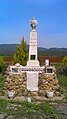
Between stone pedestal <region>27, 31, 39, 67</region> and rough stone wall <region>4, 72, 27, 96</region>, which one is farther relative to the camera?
stone pedestal <region>27, 31, 39, 67</region>

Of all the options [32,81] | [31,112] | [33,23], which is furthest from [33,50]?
[31,112]

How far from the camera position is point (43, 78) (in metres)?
12.6

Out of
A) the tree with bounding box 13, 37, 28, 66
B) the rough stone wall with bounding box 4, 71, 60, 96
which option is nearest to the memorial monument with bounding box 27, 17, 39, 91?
the rough stone wall with bounding box 4, 71, 60, 96

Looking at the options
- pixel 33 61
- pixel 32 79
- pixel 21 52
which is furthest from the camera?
pixel 21 52

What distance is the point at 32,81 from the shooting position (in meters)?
12.7

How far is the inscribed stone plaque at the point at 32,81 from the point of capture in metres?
12.6

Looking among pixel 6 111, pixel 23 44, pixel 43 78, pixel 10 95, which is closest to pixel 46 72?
pixel 43 78

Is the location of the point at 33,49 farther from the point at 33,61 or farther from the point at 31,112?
the point at 31,112

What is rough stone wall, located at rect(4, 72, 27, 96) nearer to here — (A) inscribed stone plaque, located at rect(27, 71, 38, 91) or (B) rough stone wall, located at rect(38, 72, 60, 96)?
(A) inscribed stone plaque, located at rect(27, 71, 38, 91)

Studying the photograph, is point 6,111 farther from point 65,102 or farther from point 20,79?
point 20,79

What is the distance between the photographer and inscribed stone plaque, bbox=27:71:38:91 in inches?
496

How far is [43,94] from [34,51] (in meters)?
2.02

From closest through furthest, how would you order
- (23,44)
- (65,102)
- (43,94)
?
(65,102), (43,94), (23,44)

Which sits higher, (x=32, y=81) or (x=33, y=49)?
(x=33, y=49)
